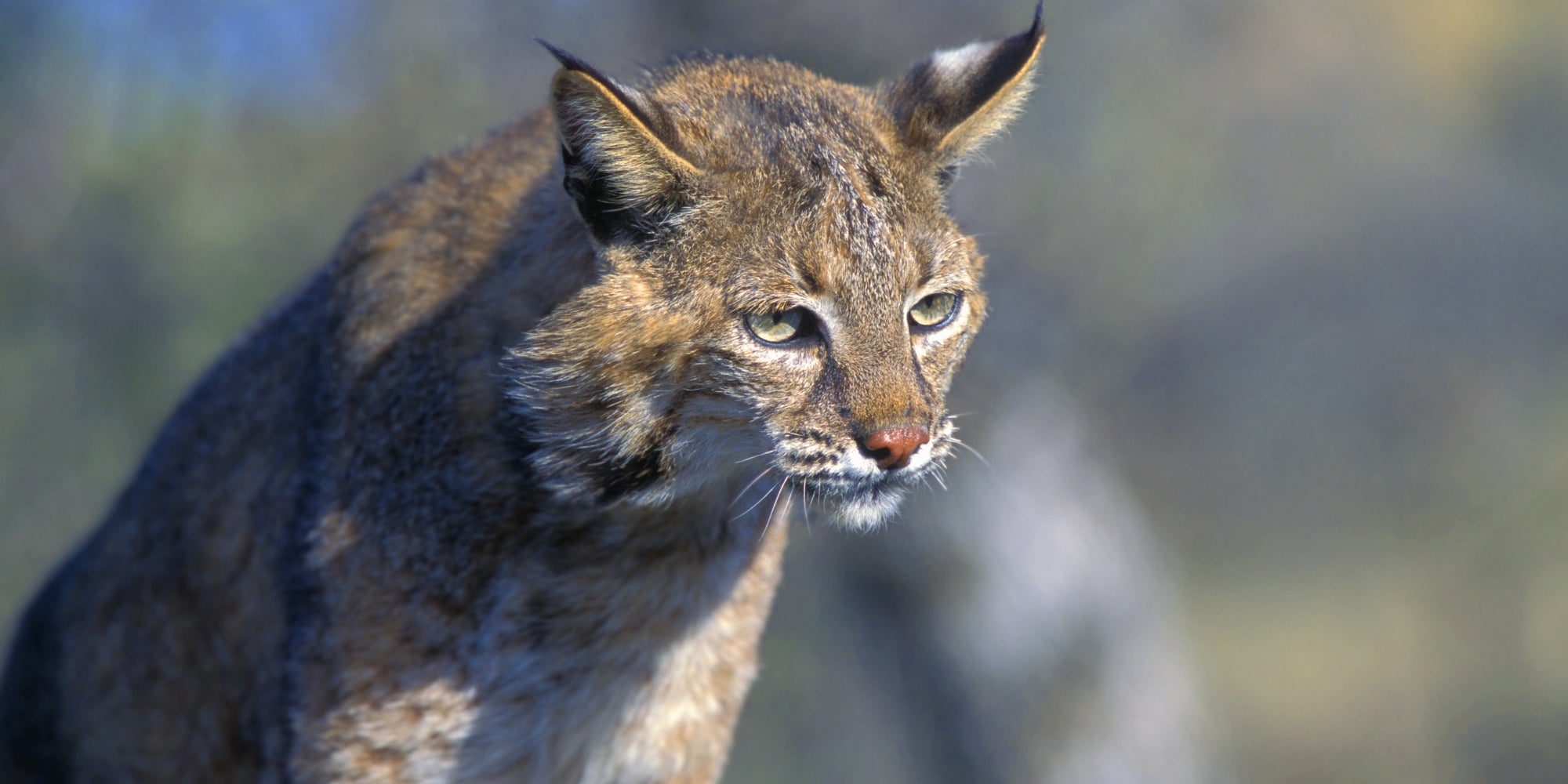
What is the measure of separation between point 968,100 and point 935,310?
2.11ft

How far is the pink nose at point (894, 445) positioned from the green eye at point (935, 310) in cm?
41

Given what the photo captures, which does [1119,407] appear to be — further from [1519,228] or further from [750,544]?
[750,544]

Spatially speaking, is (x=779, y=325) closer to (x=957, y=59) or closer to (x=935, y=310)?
(x=935, y=310)

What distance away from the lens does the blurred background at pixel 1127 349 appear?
9.73 metres

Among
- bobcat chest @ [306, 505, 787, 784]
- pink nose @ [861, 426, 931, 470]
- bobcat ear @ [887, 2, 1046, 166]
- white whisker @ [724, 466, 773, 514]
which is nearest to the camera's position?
pink nose @ [861, 426, 931, 470]

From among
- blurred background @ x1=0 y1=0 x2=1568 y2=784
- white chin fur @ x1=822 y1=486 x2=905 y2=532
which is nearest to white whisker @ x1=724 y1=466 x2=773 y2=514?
white chin fur @ x1=822 y1=486 x2=905 y2=532

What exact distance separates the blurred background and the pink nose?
3938 millimetres

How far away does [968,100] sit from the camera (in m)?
3.86

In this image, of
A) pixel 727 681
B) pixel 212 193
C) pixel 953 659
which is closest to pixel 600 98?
pixel 727 681

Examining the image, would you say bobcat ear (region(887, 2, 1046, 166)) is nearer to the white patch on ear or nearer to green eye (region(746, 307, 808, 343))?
the white patch on ear

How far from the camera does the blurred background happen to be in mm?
9734

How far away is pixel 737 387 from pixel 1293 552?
17882 mm

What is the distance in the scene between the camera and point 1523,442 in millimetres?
16234

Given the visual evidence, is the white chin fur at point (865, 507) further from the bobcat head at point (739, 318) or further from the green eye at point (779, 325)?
the green eye at point (779, 325)
